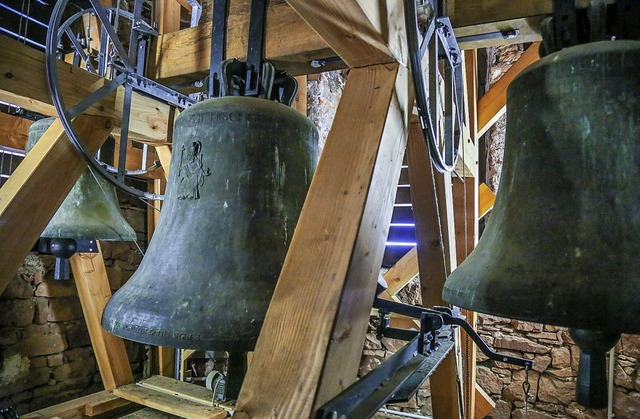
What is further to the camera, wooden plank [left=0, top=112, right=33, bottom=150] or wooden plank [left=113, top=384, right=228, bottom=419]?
wooden plank [left=0, top=112, right=33, bottom=150]

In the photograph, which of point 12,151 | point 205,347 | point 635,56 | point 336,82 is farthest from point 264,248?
point 336,82

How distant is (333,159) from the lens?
2.19 feet

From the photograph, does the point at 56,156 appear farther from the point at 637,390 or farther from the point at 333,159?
the point at 637,390

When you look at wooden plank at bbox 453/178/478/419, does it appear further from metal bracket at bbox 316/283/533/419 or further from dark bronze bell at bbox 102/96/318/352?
dark bronze bell at bbox 102/96/318/352

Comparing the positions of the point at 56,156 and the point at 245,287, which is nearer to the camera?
the point at 245,287

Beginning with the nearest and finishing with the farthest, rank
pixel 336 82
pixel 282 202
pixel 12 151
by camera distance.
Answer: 1. pixel 282 202
2. pixel 12 151
3. pixel 336 82

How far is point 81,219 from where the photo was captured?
1.50 m

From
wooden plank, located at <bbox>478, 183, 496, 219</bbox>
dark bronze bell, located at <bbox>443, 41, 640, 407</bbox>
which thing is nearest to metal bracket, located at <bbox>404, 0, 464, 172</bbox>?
dark bronze bell, located at <bbox>443, 41, 640, 407</bbox>

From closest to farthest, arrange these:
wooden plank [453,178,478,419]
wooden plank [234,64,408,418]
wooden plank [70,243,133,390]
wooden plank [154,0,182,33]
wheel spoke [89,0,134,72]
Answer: wooden plank [234,64,408,418], wheel spoke [89,0,134,72], wooden plank [154,0,182,33], wooden plank [453,178,478,419], wooden plank [70,243,133,390]

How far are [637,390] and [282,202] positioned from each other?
312cm

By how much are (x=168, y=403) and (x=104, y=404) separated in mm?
370

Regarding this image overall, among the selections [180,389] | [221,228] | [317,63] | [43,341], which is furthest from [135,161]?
[221,228]

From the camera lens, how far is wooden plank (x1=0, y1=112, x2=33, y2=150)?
2285 mm

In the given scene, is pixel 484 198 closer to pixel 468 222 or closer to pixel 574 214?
pixel 468 222
